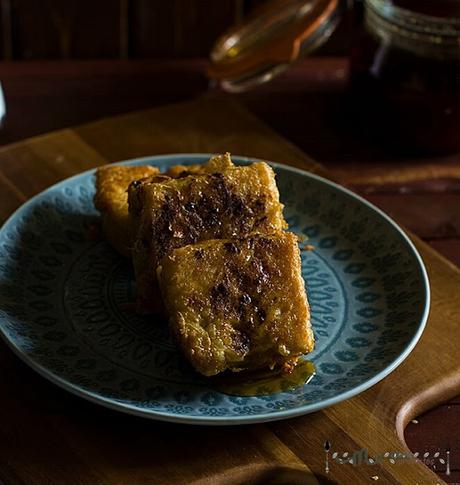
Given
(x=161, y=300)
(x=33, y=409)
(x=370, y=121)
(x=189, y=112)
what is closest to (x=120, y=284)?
(x=161, y=300)

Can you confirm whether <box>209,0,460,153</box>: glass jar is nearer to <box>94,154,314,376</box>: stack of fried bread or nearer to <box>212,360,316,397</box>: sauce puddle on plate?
<box>94,154,314,376</box>: stack of fried bread

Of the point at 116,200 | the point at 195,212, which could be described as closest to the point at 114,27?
the point at 116,200

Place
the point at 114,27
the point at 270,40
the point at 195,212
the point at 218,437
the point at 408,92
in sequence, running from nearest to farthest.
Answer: the point at 218,437
the point at 195,212
the point at 408,92
the point at 270,40
the point at 114,27

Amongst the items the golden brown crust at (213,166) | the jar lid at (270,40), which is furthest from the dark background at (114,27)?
the golden brown crust at (213,166)

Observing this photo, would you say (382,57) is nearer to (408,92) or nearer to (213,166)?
(408,92)

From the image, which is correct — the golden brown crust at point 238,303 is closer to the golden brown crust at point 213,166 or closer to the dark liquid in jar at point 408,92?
the golden brown crust at point 213,166


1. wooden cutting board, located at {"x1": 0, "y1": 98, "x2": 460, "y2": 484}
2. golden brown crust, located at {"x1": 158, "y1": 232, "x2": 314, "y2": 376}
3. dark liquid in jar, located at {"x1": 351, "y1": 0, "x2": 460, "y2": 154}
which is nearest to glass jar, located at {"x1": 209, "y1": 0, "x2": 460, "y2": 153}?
dark liquid in jar, located at {"x1": 351, "y1": 0, "x2": 460, "y2": 154}
